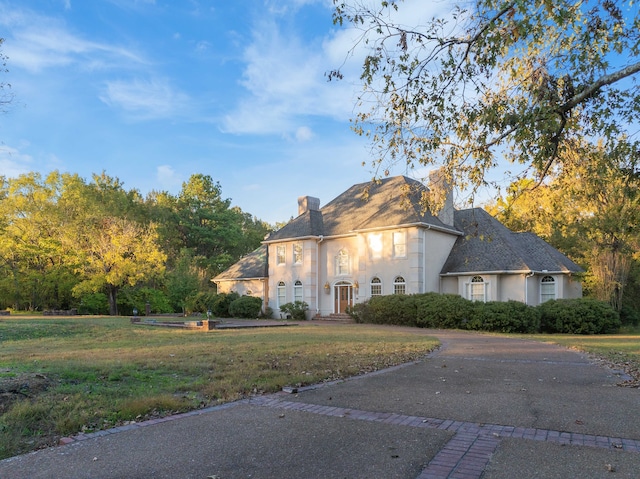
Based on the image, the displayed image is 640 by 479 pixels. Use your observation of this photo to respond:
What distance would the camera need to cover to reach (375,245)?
28609mm

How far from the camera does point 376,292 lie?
28.5 meters

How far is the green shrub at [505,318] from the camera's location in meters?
21.2

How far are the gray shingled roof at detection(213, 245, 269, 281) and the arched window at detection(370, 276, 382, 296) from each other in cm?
964

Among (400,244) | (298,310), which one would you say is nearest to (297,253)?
(298,310)

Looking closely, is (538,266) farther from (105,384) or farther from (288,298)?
(105,384)

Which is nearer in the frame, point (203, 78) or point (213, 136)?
point (203, 78)

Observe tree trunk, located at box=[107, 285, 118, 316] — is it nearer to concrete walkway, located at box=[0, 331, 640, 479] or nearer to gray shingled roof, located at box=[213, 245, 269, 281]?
gray shingled roof, located at box=[213, 245, 269, 281]

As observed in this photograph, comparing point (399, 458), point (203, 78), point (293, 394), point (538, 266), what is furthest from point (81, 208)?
point (399, 458)

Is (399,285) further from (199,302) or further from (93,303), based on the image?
(93,303)

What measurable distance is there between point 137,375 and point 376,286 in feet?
71.3

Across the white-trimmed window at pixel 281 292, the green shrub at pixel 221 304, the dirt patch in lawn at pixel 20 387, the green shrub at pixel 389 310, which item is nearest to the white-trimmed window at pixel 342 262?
the green shrub at pixel 389 310

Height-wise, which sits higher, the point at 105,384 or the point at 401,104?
the point at 401,104

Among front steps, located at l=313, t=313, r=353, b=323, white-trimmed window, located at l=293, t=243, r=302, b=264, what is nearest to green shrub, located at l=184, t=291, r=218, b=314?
white-trimmed window, located at l=293, t=243, r=302, b=264

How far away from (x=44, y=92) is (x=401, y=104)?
29.9ft
